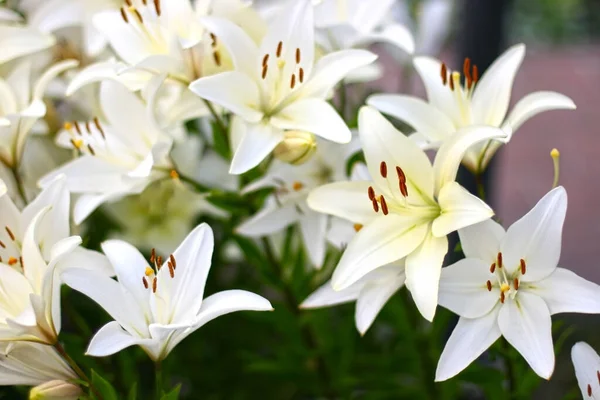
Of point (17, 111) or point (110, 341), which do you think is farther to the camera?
point (17, 111)

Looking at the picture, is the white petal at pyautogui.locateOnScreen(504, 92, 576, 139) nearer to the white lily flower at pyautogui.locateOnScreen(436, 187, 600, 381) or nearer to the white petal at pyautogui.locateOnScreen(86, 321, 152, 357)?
the white lily flower at pyautogui.locateOnScreen(436, 187, 600, 381)

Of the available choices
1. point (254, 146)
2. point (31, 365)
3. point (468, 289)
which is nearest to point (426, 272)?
point (468, 289)

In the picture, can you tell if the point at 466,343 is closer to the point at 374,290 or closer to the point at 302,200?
the point at 374,290

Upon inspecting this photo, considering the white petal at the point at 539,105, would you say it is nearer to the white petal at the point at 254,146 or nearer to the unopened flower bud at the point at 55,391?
the white petal at the point at 254,146

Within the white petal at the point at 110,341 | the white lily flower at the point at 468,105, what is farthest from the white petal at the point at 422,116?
the white petal at the point at 110,341

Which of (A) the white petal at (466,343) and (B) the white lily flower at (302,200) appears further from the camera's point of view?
(B) the white lily flower at (302,200)

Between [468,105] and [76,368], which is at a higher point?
[468,105]
